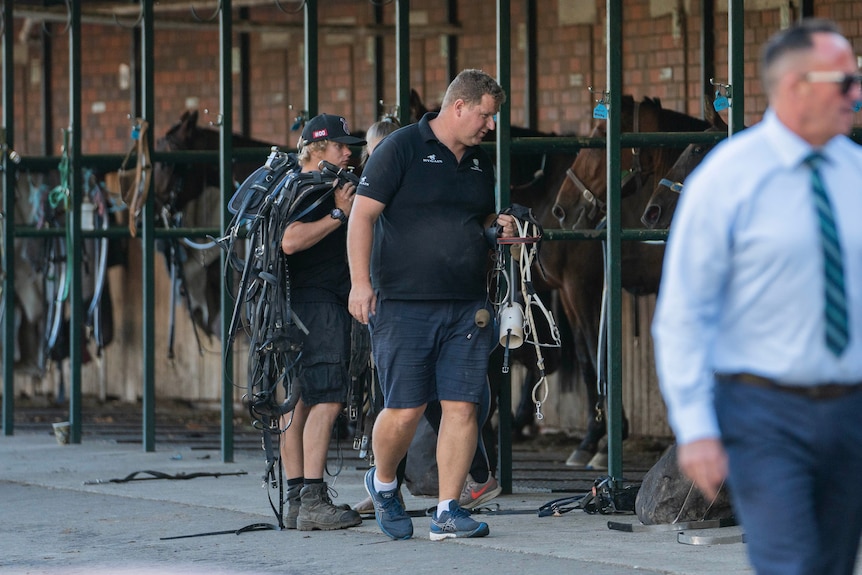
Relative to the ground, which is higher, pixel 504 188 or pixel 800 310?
pixel 504 188

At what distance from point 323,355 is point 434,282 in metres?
0.76

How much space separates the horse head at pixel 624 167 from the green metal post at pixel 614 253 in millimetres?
1764

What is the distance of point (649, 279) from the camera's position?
9.48 metres

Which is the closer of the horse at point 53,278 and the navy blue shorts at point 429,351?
the navy blue shorts at point 429,351

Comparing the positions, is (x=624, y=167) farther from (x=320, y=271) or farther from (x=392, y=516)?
(x=392, y=516)

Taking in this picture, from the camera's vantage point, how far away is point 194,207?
39.7 feet

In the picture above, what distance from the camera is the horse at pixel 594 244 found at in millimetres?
8992

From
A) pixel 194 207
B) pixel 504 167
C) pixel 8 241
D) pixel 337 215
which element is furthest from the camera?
pixel 194 207

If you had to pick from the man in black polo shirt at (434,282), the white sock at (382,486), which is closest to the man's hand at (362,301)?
the man in black polo shirt at (434,282)

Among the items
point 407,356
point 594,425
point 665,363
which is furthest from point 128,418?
point 665,363

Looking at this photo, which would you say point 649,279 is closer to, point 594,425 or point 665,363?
point 594,425

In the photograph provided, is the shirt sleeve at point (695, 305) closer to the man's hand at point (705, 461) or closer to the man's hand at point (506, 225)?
the man's hand at point (705, 461)

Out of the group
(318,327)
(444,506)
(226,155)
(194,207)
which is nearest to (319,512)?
(444,506)

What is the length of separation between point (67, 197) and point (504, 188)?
359cm
